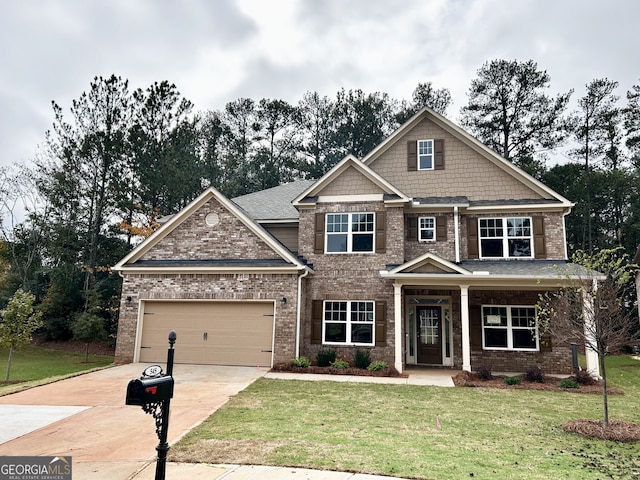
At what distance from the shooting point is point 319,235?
14.5 m

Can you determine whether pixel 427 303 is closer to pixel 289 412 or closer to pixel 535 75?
pixel 289 412

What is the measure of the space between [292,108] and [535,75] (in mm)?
18311

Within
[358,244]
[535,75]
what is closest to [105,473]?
[358,244]

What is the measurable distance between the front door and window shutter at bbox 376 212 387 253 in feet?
8.69

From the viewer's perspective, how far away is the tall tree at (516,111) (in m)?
29.0

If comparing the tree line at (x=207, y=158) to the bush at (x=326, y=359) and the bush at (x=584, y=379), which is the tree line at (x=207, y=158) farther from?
the bush at (x=584, y=379)

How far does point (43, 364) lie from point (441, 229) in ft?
59.2

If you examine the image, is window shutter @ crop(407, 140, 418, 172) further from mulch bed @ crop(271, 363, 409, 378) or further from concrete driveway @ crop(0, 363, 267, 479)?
concrete driveway @ crop(0, 363, 267, 479)

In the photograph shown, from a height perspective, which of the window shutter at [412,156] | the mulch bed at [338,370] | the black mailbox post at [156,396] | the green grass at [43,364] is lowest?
the green grass at [43,364]

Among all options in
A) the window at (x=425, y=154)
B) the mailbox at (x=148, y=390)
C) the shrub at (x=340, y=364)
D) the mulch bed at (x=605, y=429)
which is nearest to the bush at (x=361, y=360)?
the shrub at (x=340, y=364)

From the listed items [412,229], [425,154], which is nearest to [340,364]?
[412,229]

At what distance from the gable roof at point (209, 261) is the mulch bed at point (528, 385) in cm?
555

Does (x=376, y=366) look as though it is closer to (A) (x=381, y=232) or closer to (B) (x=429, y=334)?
(B) (x=429, y=334)

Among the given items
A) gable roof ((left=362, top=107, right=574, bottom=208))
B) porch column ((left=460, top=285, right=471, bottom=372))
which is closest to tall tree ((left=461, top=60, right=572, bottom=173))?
gable roof ((left=362, top=107, right=574, bottom=208))
